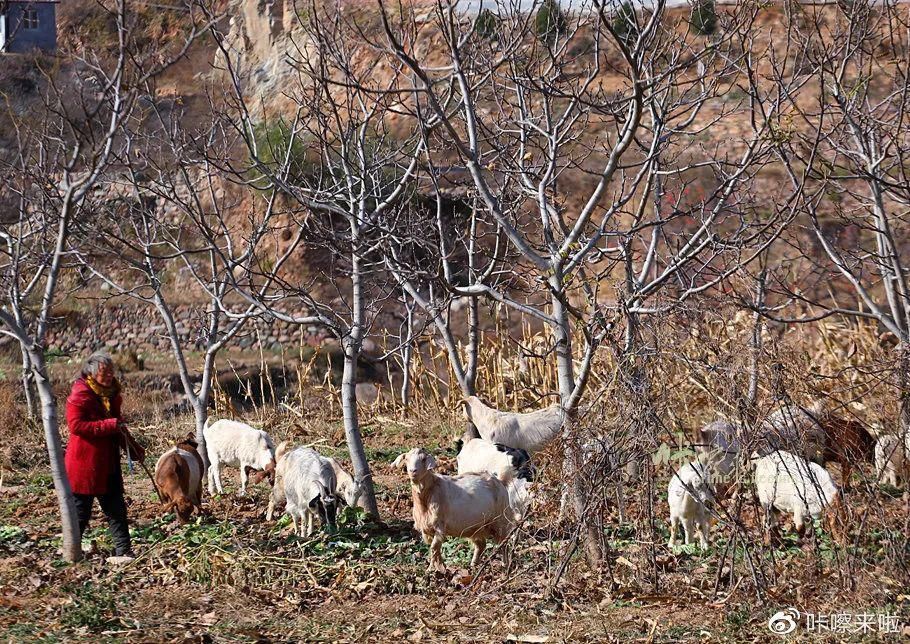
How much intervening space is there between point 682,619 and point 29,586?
4.67 meters

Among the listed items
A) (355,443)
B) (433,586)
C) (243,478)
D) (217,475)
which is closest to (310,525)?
(355,443)

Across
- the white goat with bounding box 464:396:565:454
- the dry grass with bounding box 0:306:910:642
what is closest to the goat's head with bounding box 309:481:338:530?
the dry grass with bounding box 0:306:910:642

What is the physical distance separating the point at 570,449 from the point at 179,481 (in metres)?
4.08

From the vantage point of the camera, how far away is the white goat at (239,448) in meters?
10.6

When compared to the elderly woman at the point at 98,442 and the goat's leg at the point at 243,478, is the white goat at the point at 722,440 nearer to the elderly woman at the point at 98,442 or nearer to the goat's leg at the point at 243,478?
the elderly woman at the point at 98,442

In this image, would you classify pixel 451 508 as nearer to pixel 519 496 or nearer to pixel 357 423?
pixel 519 496

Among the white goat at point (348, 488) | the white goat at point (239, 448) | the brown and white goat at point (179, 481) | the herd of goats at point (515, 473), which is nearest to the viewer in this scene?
the herd of goats at point (515, 473)

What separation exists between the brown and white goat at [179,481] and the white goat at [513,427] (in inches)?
111

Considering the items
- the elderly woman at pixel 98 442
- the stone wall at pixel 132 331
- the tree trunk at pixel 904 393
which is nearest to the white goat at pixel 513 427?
the elderly woman at pixel 98 442

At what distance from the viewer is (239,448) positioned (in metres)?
10.7

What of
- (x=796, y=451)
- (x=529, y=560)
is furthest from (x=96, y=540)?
(x=796, y=451)

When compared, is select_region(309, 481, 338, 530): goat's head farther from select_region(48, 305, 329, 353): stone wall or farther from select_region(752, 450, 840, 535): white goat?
select_region(48, 305, 329, 353): stone wall

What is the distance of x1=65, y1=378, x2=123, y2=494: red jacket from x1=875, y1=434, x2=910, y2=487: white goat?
18.5 feet

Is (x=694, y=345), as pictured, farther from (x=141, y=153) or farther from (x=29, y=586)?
(x=141, y=153)
